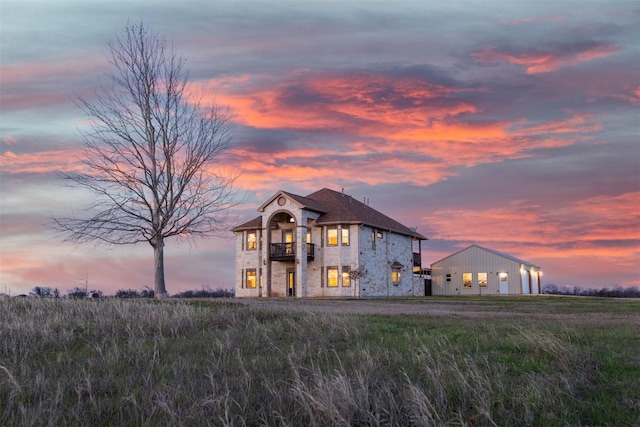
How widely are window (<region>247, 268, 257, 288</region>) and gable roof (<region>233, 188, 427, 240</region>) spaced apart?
3.80 metres

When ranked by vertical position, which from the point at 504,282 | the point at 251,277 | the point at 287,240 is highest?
the point at 287,240

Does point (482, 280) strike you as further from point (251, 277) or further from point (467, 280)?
point (251, 277)

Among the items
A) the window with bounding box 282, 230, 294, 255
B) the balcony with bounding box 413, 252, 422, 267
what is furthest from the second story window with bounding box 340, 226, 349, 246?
the balcony with bounding box 413, 252, 422, 267

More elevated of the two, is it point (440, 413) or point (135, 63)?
point (135, 63)

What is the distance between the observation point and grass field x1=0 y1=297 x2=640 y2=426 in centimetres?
631

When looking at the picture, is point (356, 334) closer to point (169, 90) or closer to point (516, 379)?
point (516, 379)

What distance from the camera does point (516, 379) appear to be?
777 centimetres

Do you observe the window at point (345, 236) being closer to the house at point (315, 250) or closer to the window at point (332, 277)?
the house at point (315, 250)

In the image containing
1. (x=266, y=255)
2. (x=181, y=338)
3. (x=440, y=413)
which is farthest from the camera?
(x=266, y=255)

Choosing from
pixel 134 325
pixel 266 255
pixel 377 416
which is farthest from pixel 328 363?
pixel 266 255

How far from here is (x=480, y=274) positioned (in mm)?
59531

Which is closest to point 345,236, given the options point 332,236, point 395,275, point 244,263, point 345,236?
point 345,236

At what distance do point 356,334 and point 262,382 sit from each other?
4684 millimetres

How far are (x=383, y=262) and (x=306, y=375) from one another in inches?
1723
